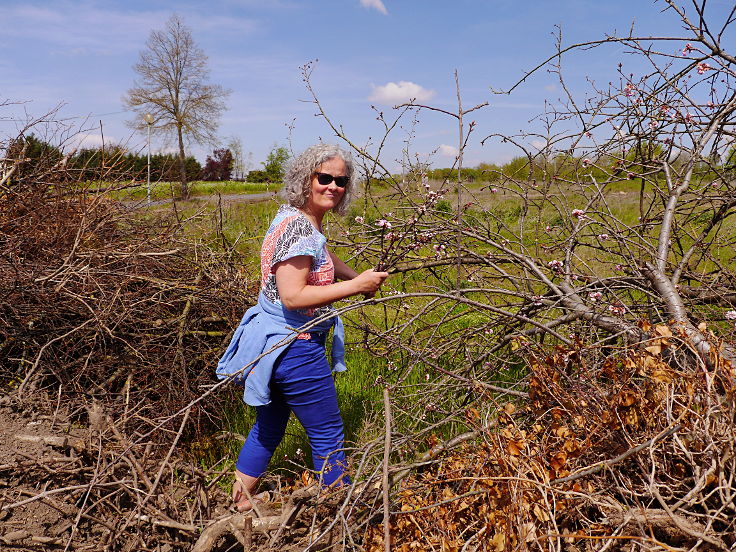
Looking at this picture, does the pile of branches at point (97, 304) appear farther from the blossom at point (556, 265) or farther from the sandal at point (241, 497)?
the blossom at point (556, 265)

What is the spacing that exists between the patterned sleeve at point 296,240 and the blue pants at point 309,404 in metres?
0.39

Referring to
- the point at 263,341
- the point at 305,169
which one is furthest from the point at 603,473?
the point at 305,169

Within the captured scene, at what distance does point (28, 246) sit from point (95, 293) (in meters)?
0.71

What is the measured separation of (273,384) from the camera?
2.58 meters

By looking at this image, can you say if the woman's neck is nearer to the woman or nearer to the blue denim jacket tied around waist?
the woman

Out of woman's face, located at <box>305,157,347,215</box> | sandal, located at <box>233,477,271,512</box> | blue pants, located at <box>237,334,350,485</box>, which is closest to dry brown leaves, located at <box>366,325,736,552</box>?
blue pants, located at <box>237,334,350,485</box>

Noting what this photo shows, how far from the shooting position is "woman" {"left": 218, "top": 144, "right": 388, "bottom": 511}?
238 cm

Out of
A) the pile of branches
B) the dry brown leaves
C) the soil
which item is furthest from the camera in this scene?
the pile of branches

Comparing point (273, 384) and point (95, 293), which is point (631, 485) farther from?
point (95, 293)

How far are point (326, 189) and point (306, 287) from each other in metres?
0.46

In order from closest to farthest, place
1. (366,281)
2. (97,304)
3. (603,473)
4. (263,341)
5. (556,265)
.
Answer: (603,473), (366,281), (263,341), (556,265), (97,304)

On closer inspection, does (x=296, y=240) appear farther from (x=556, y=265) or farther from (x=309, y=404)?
(x=556, y=265)

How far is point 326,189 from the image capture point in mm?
2539

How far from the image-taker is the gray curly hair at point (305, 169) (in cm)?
253
